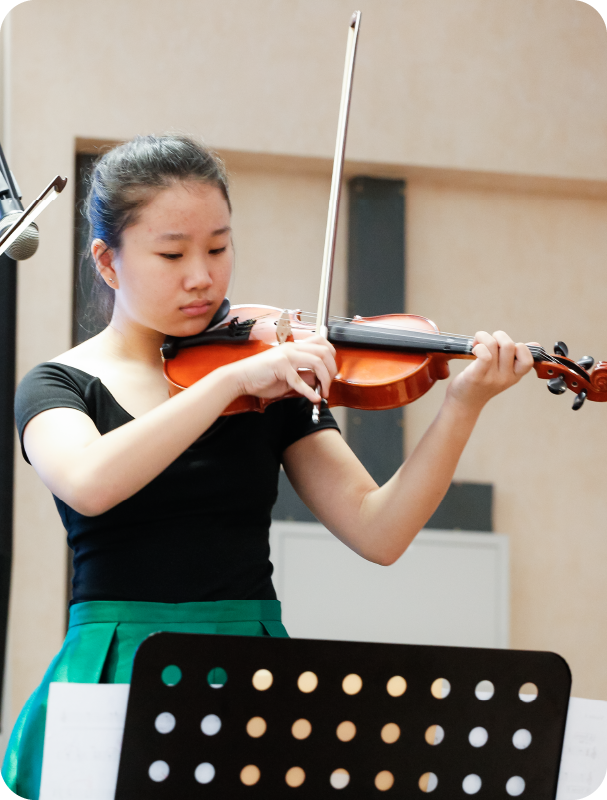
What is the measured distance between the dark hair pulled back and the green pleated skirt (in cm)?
40

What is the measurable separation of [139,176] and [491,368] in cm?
44

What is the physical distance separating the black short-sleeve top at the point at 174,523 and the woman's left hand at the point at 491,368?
9.4 inches

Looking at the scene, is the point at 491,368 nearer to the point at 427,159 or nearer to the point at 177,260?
the point at 177,260

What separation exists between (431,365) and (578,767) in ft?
1.43

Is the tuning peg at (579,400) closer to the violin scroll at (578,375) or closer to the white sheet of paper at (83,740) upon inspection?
the violin scroll at (578,375)

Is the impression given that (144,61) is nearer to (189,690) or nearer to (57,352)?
(57,352)

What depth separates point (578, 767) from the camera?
0.80 metres

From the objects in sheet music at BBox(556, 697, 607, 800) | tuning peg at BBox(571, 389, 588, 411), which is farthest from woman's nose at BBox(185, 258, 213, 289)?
sheet music at BBox(556, 697, 607, 800)

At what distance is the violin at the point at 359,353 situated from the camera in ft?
3.27

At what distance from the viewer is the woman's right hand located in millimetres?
891

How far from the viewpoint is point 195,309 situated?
101 centimetres

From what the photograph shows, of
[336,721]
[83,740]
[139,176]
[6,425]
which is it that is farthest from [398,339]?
[6,425]

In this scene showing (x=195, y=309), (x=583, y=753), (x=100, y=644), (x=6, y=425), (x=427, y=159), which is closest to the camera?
(x=583, y=753)

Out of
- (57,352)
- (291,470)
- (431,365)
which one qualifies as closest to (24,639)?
(57,352)
